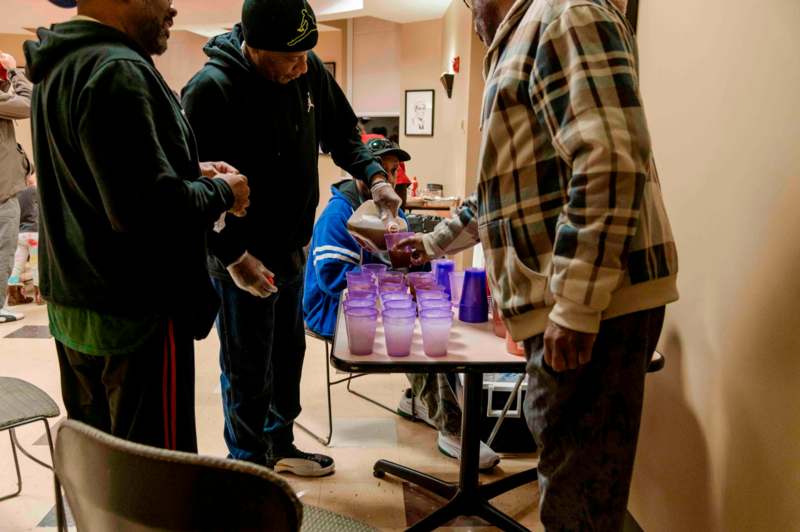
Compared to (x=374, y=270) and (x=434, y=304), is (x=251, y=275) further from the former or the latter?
(x=434, y=304)

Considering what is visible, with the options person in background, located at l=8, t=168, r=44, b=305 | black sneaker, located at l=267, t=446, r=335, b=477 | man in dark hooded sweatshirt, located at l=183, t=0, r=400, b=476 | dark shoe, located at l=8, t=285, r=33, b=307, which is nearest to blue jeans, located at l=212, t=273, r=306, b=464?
man in dark hooded sweatshirt, located at l=183, t=0, r=400, b=476

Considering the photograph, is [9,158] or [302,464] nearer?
[302,464]

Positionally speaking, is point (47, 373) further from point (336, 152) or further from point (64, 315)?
point (64, 315)

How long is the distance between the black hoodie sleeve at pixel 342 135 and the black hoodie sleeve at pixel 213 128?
440 mm

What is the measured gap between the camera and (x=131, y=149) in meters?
1.16

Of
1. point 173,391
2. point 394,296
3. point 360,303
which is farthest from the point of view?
point 394,296

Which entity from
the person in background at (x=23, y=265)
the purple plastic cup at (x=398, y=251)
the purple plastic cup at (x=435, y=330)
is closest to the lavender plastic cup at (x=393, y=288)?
the purple plastic cup at (x=398, y=251)

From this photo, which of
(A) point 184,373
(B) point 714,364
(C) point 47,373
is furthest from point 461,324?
(C) point 47,373

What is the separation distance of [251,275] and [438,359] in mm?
626

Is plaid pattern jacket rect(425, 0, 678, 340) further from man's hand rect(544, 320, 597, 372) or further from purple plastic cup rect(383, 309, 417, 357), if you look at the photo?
purple plastic cup rect(383, 309, 417, 357)

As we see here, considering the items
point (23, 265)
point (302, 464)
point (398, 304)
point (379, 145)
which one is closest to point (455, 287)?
point (398, 304)

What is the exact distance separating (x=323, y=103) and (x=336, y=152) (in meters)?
0.20

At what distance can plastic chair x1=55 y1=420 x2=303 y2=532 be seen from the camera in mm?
710

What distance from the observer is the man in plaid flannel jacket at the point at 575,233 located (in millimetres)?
1022
